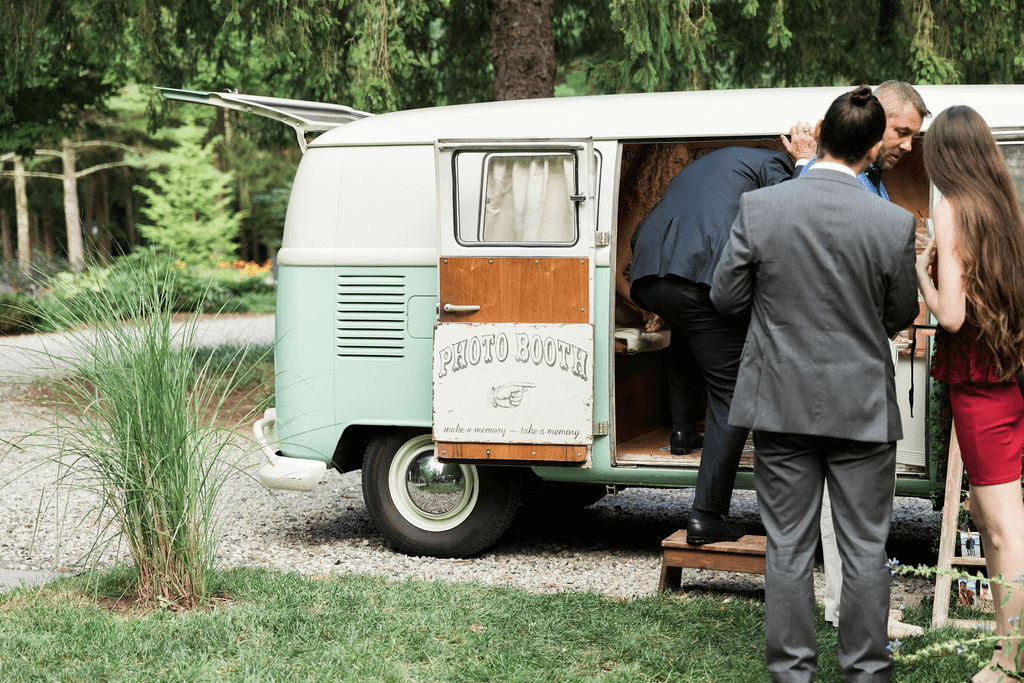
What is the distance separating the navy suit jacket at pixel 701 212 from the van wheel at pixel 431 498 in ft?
4.75

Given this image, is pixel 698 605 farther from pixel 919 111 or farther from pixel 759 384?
pixel 919 111

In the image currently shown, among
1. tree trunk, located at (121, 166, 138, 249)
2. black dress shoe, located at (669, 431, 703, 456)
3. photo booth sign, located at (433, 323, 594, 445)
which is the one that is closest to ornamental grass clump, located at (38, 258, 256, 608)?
photo booth sign, located at (433, 323, 594, 445)

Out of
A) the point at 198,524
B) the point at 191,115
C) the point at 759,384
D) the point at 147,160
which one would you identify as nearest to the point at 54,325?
the point at 198,524

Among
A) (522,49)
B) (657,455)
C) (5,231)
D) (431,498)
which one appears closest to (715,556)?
(657,455)

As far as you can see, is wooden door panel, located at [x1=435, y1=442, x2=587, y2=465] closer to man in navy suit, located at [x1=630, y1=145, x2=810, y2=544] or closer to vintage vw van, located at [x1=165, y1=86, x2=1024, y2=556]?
vintage vw van, located at [x1=165, y1=86, x2=1024, y2=556]

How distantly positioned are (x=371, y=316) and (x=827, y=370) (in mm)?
2981

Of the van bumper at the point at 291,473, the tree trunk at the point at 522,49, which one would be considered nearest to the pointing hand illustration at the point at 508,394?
the van bumper at the point at 291,473

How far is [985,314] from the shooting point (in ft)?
12.1

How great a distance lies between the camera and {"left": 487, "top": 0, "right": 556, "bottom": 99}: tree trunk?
9.56 m

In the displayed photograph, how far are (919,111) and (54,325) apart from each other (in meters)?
3.67

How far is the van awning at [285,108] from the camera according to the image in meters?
6.25

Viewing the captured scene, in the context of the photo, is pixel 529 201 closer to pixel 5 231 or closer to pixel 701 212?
pixel 701 212

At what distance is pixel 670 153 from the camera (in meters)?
6.59

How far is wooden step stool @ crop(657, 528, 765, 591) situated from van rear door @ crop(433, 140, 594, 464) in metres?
0.67
